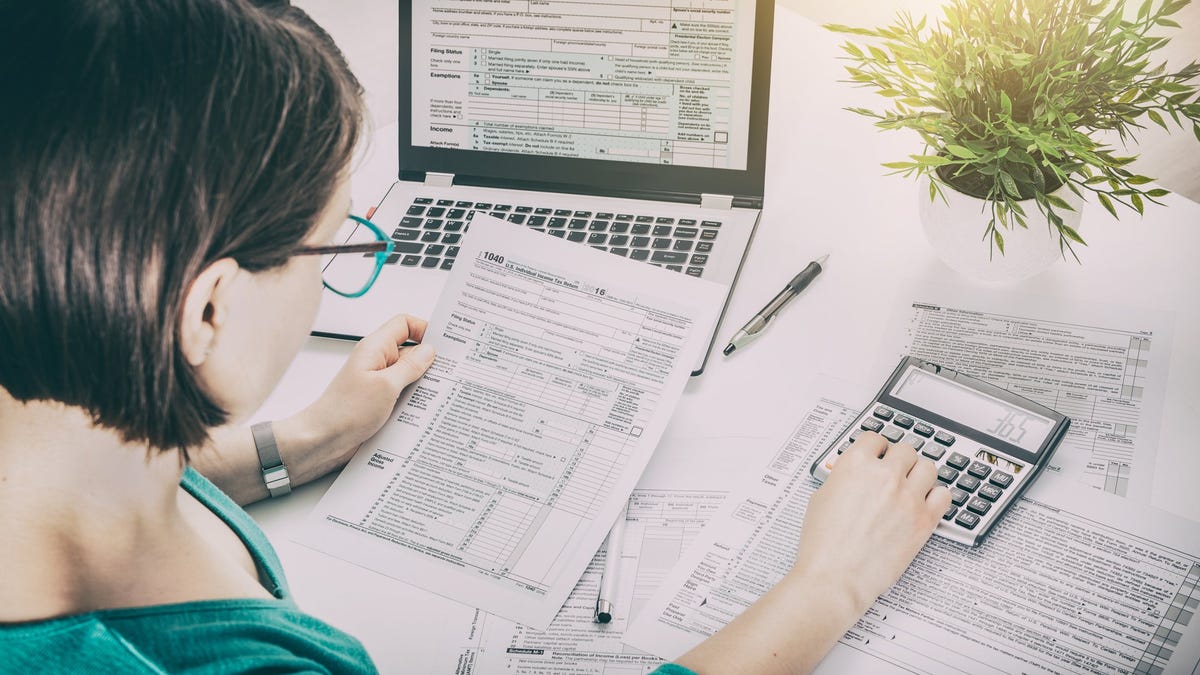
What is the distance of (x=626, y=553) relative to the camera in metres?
0.72

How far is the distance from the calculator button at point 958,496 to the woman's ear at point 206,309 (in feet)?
1.69

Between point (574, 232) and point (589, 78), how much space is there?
17 centimetres

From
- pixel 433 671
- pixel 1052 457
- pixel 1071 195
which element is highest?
pixel 1071 195

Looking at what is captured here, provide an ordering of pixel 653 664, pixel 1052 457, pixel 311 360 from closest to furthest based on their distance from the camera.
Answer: pixel 653 664, pixel 1052 457, pixel 311 360

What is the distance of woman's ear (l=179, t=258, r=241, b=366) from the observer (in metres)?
0.47

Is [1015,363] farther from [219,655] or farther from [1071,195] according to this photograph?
[219,655]

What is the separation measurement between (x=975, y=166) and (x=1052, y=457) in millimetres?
257

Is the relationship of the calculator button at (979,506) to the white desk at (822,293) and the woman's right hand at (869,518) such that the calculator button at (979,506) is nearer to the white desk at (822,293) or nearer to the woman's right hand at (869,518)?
the woman's right hand at (869,518)

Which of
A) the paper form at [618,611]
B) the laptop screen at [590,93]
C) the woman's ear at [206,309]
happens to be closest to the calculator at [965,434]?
the paper form at [618,611]

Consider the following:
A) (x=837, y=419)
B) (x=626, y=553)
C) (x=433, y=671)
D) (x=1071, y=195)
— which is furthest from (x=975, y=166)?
(x=433, y=671)

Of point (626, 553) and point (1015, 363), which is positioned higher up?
point (1015, 363)

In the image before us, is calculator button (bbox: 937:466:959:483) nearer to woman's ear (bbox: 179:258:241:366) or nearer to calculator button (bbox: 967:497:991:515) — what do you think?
calculator button (bbox: 967:497:991:515)

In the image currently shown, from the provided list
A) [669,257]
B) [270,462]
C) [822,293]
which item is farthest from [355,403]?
[822,293]

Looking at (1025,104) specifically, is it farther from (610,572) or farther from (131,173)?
(131,173)
